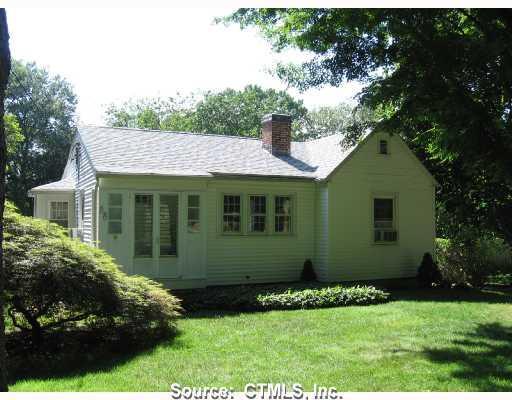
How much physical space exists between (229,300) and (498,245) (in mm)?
12818

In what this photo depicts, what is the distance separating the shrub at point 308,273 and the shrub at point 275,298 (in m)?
1.90

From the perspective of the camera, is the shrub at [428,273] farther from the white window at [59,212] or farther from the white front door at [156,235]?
the white window at [59,212]

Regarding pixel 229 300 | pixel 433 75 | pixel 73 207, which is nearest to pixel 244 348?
pixel 229 300

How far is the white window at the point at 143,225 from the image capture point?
46.4 ft

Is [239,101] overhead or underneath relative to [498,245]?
overhead

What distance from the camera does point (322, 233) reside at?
16.8 meters

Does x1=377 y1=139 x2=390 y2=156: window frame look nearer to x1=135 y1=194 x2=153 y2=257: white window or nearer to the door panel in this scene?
the door panel

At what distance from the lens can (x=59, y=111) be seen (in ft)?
148

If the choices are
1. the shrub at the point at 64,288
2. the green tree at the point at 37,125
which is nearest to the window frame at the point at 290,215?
the shrub at the point at 64,288

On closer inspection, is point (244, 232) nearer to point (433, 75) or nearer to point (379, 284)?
point (379, 284)

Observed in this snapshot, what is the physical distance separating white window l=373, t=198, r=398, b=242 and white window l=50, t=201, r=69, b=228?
1110 centimetres

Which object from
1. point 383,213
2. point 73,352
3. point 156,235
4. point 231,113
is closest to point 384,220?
point 383,213

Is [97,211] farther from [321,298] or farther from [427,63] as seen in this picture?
[427,63]

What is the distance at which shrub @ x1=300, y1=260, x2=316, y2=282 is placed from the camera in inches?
651
